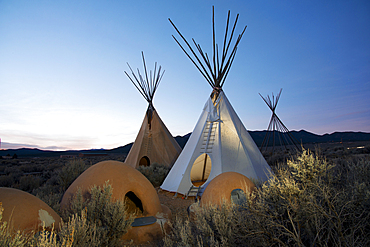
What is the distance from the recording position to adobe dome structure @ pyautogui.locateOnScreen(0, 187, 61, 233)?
89.0 inches

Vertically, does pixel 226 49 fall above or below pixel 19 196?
above

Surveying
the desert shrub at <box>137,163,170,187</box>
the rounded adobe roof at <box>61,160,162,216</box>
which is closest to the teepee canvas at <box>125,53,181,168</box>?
the desert shrub at <box>137,163,170,187</box>

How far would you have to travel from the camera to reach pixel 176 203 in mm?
5621

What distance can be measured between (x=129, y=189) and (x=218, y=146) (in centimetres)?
357

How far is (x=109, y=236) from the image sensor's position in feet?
8.31

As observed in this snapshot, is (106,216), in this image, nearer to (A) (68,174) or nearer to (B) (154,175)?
(A) (68,174)

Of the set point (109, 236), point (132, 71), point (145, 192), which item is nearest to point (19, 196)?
point (109, 236)

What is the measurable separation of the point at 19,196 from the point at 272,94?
43.3ft

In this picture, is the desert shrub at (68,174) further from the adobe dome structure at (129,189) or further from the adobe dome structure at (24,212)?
the adobe dome structure at (24,212)

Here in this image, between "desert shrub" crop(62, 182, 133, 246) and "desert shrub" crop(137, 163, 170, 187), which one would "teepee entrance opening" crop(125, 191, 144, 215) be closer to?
"desert shrub" crop(62, 182, 133, 246)

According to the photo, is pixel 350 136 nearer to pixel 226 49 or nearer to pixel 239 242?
pixel 226 49

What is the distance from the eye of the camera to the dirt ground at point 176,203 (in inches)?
192

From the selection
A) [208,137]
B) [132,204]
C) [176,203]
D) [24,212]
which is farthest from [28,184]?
[208,137]

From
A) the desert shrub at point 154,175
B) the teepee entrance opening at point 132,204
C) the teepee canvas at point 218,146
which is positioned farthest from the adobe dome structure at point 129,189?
the desert shrub at point 154,175
